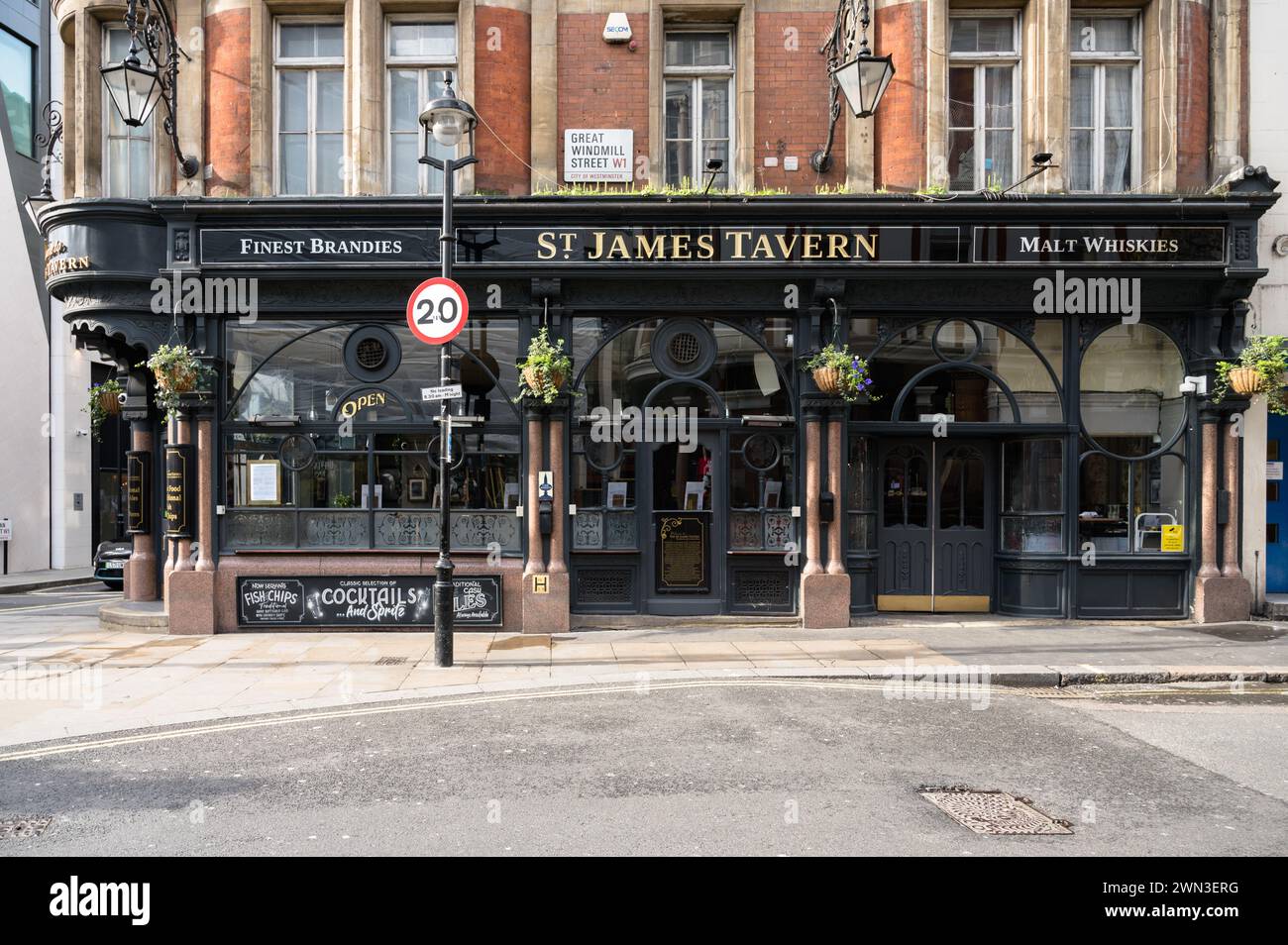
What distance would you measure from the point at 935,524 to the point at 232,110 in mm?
12330

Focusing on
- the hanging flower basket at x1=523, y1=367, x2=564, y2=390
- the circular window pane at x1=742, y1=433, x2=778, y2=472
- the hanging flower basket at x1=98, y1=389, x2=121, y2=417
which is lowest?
the circular window pane at x1=742, y1=433, x2=778, y2=472

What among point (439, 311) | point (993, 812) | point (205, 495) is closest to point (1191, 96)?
point (439, 311)

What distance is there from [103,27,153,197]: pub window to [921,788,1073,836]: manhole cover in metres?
13.9

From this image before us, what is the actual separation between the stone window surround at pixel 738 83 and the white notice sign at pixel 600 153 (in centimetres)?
37

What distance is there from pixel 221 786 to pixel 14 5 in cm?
2623

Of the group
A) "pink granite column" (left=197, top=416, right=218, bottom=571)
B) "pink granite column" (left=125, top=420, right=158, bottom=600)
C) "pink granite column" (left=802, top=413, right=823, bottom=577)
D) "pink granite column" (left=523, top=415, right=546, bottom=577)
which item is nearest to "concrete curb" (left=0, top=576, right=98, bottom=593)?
"pink granite column" (left=125, top=420, right=158, bottom=600)

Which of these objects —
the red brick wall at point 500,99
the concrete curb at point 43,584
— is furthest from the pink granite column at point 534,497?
the concrete curb at point 43,584

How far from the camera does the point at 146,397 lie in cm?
1393

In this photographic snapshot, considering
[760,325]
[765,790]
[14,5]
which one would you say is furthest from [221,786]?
[14,5]

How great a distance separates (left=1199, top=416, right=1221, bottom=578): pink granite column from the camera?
498 inches

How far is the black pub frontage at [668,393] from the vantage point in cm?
1241

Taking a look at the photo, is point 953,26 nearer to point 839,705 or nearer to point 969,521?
point 969,521

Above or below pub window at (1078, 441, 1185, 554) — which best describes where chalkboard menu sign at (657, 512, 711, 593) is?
below

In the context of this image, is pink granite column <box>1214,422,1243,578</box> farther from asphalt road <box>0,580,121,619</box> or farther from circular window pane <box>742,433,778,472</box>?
asphalt road <box>0,580,121,619</box>
